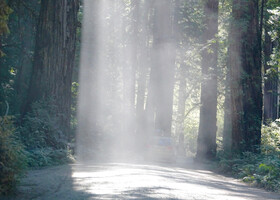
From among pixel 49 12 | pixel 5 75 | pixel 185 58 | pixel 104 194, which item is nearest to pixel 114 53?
pixel 185 58

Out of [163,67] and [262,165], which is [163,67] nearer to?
[163,67]

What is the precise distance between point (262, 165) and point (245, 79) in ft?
19.4

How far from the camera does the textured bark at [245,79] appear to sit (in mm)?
20391

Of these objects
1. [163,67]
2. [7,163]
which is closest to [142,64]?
[163,67]

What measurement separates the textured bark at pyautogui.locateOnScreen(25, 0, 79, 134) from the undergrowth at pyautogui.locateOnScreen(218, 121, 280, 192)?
6.52 m

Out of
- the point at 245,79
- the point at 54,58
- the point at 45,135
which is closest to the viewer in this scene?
the point at 45,135

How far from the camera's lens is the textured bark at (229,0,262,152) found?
2039cm

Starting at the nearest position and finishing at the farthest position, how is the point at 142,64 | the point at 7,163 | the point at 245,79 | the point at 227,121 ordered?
the point at 7,163, the point at 245,79, the point at 227,121, the point at 142,64

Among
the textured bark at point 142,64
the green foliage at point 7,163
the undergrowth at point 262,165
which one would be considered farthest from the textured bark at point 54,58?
the textured bark at point 142,64

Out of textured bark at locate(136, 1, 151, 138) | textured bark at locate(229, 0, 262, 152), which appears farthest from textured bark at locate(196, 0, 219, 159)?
textured bark at locate(136, 1, 151, 138)

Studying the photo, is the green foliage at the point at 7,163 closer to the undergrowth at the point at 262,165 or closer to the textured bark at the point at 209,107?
the undergrowth at the point at 262,165

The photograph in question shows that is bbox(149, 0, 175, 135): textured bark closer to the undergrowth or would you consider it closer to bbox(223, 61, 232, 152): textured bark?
bbox(223, 61, 232, 152): textured bark

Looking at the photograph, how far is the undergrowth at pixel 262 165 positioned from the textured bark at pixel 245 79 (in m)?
0.82

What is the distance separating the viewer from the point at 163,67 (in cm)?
3164
